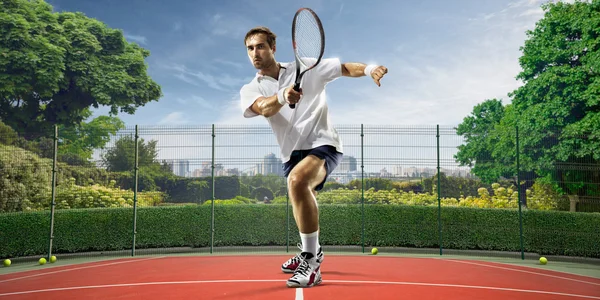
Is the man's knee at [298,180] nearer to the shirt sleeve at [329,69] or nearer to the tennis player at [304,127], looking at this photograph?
the tennis player at [304,127]

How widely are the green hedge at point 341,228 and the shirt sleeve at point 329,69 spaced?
6.72 m

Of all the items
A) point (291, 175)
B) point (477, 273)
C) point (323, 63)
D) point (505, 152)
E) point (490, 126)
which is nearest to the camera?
point (291, 175)

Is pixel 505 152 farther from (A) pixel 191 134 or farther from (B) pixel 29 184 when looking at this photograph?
(B) pixel 29 184

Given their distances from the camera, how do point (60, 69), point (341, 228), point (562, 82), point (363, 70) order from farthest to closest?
point (60, 69), point (562, 82), point (341, 228), point (363, 70)

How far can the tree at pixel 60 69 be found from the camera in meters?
24.8

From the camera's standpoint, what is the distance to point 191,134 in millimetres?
10641

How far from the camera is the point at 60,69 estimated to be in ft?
85.9

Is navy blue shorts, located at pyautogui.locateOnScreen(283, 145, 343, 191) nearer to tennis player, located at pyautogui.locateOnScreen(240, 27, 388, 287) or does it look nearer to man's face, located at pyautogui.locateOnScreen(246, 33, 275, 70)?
tennis player, located at pyautogui.locateOnScreen(240, 27, 388, 287)

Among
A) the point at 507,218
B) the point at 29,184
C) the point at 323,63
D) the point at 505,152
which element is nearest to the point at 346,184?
the point at 507,218

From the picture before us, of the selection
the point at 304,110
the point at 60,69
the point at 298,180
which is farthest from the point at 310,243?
the point at 60,69

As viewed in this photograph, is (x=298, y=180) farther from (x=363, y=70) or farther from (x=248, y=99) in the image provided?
(x=363, y=70)

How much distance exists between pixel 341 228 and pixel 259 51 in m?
7.37

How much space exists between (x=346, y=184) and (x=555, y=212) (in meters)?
4.95

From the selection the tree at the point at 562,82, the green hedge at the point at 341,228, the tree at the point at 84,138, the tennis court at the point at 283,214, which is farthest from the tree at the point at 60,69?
the tree at the point at 562,82
